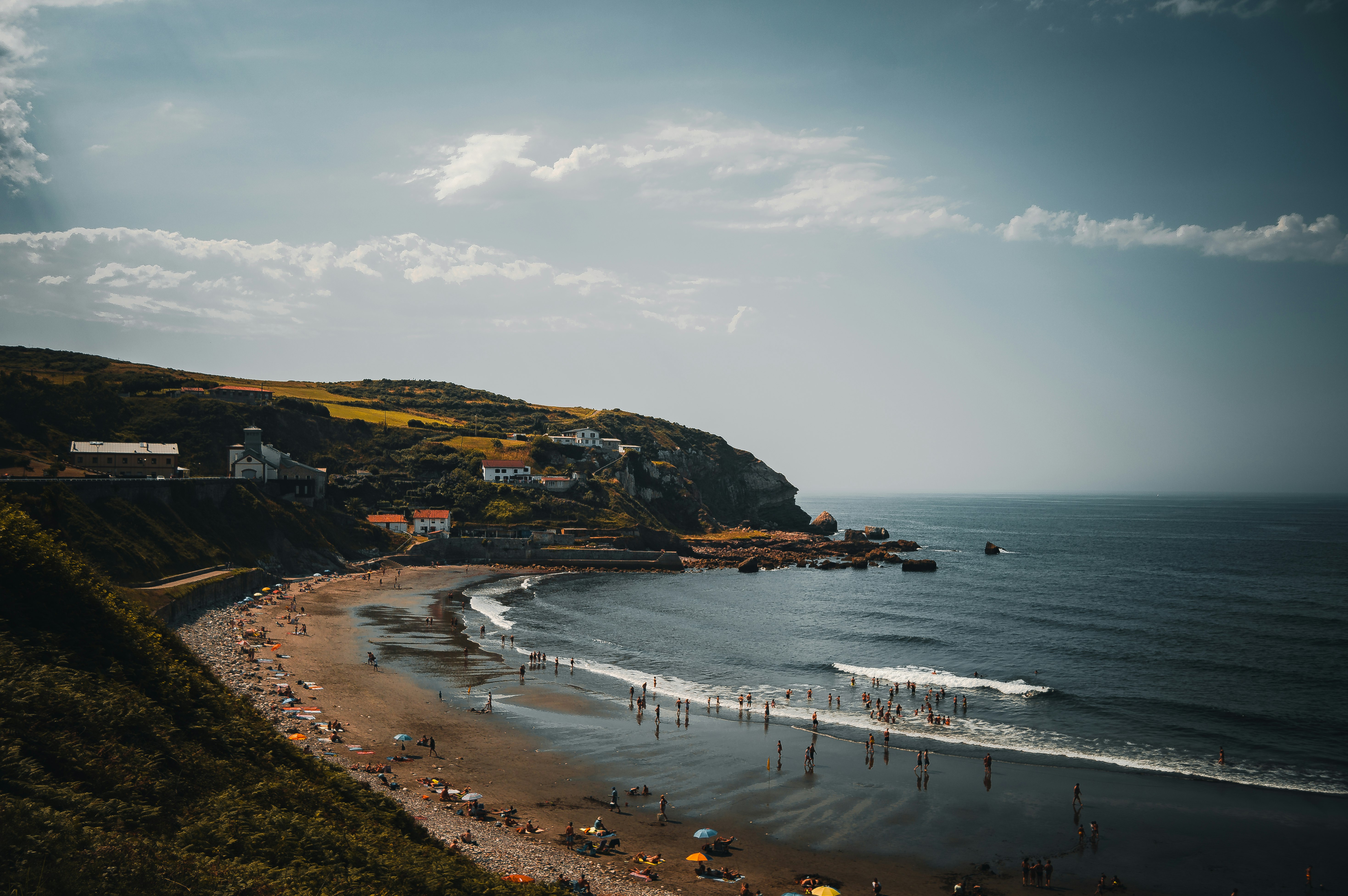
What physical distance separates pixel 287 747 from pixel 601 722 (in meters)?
22.9

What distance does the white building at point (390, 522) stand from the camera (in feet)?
345

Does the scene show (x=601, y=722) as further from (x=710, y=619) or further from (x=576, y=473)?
(x=576, y=473)

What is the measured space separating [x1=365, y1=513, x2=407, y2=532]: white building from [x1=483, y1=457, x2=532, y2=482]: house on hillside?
18736 mm

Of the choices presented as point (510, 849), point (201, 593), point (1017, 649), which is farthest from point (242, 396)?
point (1017, 649)

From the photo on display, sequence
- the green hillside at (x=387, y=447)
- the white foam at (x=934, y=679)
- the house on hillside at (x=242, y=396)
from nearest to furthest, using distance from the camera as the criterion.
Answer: the white foam at (x=934, y=679)
the green hillside at (x=387, y=447)
the house on hillside at (x=242, y=396)

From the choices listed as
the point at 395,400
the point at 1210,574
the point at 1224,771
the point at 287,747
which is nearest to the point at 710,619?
the point at 1224,771

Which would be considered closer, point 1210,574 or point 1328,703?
point 1328,703

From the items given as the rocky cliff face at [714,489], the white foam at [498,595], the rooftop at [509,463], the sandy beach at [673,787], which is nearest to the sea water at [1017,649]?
the white foam at [498,595]

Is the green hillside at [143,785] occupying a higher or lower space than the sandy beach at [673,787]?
higher

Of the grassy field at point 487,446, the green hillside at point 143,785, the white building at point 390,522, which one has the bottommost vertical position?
the white building at point 390,522

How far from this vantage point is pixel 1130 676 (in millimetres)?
49938

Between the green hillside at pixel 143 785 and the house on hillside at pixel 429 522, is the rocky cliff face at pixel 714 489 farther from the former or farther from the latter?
the green hillside at pixel 143 785

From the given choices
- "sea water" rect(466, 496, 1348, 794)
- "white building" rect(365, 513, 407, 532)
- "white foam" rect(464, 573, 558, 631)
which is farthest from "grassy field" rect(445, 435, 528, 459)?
"sea water" rect(466, 496, 1348, 794)

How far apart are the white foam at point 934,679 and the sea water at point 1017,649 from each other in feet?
0.73
